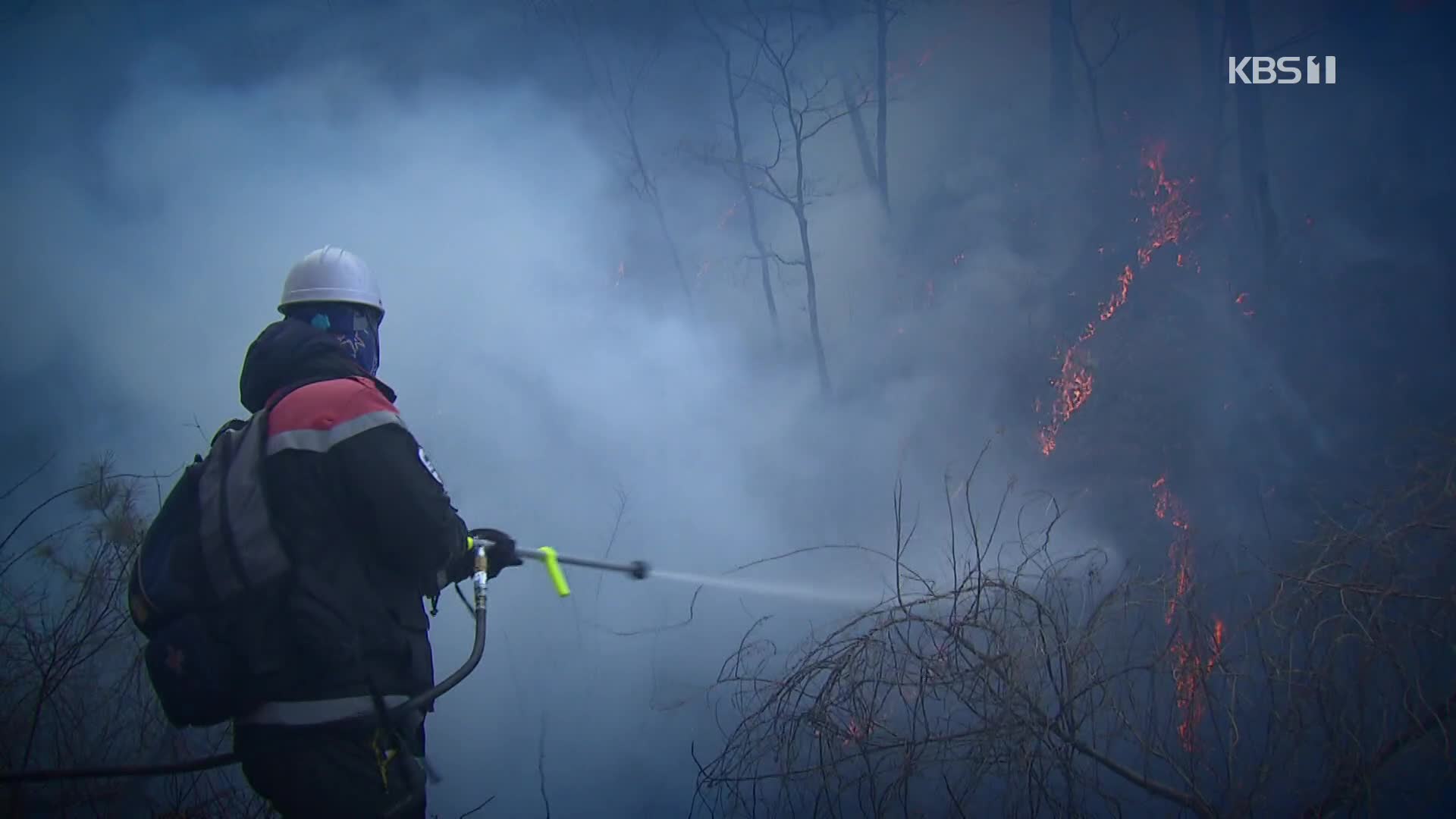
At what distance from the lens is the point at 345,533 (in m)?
2.02

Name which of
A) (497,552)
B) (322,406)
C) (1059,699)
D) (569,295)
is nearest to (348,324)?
(322,406)

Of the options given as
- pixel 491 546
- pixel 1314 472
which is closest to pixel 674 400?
pixel 1314 472

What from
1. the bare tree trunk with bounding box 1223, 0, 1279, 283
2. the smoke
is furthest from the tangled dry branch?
the bare tree trunk with bounding box 1223, 0, 1279, 283

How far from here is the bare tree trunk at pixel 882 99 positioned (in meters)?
11.9

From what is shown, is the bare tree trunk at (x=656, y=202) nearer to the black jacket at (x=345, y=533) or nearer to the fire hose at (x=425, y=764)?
the fire hose at (x=425, y=764)

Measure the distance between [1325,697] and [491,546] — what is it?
294 centimetres

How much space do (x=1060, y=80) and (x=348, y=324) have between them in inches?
454

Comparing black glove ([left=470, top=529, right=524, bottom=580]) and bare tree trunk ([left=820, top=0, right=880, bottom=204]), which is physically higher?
bare tree trunk ([left=820, top=0, right=880, bottom=204])

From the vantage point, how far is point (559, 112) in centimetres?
1105

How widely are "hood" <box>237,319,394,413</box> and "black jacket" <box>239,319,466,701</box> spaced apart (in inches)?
2.2

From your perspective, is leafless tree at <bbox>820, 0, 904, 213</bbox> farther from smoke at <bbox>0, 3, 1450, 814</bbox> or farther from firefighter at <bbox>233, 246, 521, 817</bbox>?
firefighter at <bbox>233, 246, 521, 817</bbox>

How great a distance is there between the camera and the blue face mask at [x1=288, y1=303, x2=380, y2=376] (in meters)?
2.61

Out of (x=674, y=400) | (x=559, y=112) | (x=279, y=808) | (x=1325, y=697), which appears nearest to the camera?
(x=279, y=808)

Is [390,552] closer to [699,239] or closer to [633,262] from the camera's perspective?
[633,262]
